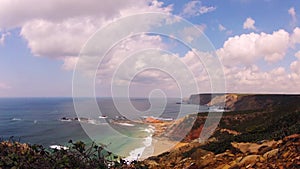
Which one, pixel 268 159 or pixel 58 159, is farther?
pixel 268 159

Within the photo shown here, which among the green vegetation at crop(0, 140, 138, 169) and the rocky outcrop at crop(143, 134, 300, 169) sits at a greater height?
the green vegetation at crop(0, 140, 138, 169)

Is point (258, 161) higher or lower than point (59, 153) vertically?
lower

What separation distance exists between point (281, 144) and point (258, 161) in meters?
2.09

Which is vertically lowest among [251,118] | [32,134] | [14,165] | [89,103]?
[32,134]

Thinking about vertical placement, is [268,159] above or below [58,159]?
below

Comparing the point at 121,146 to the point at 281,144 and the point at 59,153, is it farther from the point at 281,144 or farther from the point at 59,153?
the point at 59,153

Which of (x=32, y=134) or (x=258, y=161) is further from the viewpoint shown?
(x=32, y=134)

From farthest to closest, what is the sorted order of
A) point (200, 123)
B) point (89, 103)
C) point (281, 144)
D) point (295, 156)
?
1. point (200, 123)
2. point (281, 144)
3. point (295, 156)
4. point (89, 103)

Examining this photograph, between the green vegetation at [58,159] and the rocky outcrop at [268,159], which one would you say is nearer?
the green vegetation at [58,159]

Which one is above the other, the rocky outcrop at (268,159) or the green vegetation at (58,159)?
the green vegetation at (58,159)

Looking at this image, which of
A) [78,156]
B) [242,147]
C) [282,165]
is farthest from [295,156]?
[78,156]

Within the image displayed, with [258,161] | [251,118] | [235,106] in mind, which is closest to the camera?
[258,161]

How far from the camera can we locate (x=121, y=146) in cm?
5553

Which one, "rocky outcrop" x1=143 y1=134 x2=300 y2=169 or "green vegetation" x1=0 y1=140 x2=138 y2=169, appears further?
"rocky outcrop" x1=143 y1=134 x2=300 y2=169
